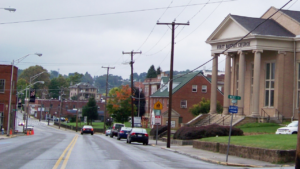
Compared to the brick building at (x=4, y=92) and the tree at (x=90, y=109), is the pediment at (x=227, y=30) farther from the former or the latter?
the tree at (x=90, y=109)

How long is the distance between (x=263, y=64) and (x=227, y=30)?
17.5 ft

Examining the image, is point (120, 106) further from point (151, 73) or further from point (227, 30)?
point (151, 73)

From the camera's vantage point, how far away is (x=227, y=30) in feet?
148

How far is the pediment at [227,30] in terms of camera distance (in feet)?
142

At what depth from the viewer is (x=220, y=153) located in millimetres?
25062

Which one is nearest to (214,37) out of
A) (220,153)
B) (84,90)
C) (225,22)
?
(225,22)

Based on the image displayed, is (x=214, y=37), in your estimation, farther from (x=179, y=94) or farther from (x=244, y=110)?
(x=179, y=94)

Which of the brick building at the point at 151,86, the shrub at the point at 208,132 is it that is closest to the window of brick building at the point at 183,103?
the brick building at the point at 151,86

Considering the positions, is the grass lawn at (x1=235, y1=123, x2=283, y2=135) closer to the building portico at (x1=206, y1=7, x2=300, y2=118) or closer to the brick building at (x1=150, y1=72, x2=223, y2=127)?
the building portico at (x1=206, y1=7, x2=300, y2=118)

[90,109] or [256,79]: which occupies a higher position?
[256,79]

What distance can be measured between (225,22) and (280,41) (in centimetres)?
637

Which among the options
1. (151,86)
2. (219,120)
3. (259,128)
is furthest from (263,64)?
(151,86)

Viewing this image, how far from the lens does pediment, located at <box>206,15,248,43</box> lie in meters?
43.3

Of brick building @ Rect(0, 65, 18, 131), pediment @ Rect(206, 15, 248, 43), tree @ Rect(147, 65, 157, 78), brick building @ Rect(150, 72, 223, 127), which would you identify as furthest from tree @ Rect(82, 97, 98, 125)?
pediment @ Rect(206, 15, 248, 43)
